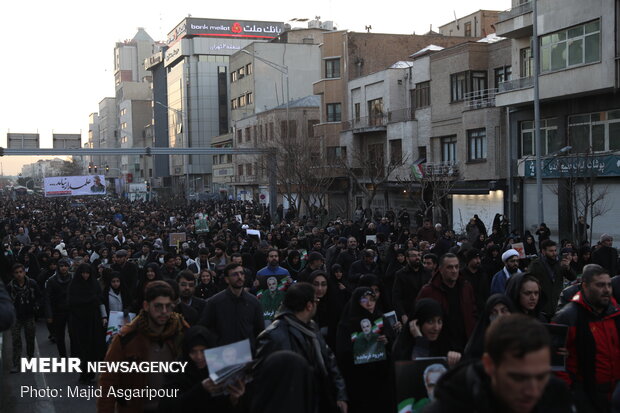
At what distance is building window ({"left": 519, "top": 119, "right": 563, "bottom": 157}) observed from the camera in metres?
28.5

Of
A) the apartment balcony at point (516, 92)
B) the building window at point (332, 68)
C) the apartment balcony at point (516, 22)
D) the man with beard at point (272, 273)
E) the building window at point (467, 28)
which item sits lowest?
the man with beard at point (272, 273)

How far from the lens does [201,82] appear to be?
9450cm

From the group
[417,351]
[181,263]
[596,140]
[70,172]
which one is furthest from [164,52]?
[417,351]

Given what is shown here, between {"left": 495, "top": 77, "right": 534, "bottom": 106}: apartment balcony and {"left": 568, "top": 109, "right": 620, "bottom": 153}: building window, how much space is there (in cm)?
186

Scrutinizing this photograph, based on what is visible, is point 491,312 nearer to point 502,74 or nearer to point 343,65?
point 502,74

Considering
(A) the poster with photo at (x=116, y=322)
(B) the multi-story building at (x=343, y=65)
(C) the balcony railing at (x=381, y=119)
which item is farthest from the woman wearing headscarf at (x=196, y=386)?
(B) the multi-story building at (x=343, y=65)

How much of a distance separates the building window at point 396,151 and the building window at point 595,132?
11.9 meters

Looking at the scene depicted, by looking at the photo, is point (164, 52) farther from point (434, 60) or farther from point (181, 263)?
point (181, 263)

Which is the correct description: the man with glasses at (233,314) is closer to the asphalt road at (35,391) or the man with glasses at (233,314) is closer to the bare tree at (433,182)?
the asphalt road at (35,391)

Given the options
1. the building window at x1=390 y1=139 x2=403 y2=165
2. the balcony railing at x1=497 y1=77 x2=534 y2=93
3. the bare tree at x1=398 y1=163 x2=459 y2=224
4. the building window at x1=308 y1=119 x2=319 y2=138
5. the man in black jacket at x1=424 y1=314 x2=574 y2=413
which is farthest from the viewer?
the building window at x1=308 y1=119 x2=319 y2=138

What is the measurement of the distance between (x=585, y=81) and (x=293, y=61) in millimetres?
47723

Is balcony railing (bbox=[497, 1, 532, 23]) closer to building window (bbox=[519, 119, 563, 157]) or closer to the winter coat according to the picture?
building window (bbox=[519, 119, 563, 157])

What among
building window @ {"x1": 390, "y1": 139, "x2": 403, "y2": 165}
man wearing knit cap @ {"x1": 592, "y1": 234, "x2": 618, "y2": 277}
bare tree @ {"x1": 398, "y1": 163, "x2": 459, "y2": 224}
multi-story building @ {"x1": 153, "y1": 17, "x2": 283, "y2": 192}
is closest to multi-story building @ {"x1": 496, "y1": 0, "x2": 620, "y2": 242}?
bare tree @ {"x1": 398, "y1": 163, "x2": 459, "y2": 224}

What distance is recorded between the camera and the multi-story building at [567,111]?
2484 centimetres
